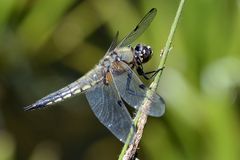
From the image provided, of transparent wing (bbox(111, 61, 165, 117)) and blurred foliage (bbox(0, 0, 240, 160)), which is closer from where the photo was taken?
transparent wing (bbox(111, 61, 165, 117))

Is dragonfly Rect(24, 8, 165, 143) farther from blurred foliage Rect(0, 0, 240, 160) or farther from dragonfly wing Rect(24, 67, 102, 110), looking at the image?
blurred foliage Rect(0, 0, 240, 160)

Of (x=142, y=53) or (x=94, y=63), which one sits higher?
(x=142, y=53)

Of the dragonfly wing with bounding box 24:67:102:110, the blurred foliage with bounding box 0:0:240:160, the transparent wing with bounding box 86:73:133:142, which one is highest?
the dragonfly wing with bounding box 24:67:102:110

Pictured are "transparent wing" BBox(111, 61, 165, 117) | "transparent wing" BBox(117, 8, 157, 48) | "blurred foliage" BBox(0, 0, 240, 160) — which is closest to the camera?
"transparent wing" BBox(111, 61, 165, 117)

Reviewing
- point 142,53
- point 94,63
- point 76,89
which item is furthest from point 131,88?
point 94,63

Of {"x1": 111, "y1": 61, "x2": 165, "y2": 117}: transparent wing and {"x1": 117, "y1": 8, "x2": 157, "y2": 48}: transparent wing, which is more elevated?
{"x1": 117, "y1": 8, "x2": 157, "y2": 48}: transparent wing

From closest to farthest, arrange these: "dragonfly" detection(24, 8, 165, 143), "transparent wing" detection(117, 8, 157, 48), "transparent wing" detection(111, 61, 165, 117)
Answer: "transparent wing" detection(111, 61, 165, 117), "dragonfly" detection(24, 8, 165, 143), "transparent wing" detection(117, 8, 157, 48)

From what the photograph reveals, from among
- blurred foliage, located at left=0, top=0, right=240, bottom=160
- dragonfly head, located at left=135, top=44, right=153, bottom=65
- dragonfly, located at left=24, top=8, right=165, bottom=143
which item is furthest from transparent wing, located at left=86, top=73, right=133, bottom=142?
blurred foliage, located at left=0, top=0, right=240, bottom=160

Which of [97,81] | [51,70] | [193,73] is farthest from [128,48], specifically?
[51,70]

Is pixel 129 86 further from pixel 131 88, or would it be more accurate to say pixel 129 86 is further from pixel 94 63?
pixel 94 63
